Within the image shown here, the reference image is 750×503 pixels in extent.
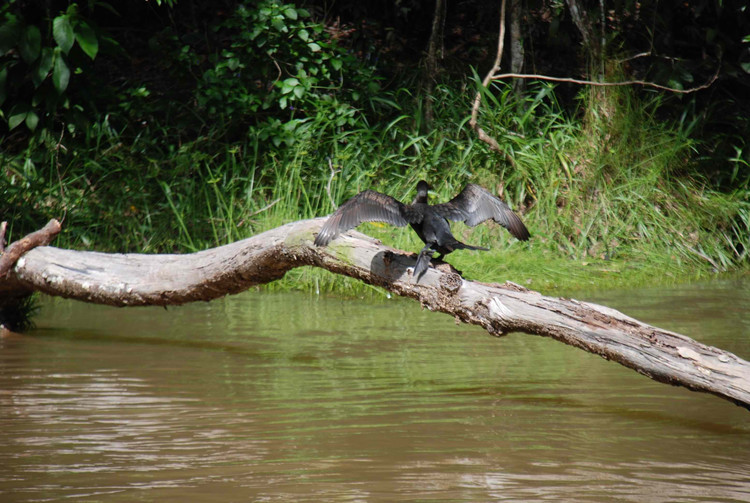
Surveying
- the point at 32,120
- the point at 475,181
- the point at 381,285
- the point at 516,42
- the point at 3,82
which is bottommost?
the point at 381,285

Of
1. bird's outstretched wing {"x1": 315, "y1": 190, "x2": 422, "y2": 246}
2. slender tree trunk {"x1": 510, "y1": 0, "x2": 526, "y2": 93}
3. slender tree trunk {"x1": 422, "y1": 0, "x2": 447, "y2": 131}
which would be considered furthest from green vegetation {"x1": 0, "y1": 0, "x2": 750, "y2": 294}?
bird's outstretched wing {"x1": 315, "y1": 190, "x2": 422, "y2": 246}

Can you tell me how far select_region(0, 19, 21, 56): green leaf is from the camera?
20.2 feet

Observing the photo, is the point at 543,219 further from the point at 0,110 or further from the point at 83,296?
the point at 0,110

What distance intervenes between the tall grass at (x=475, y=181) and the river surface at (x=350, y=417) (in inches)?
63.1

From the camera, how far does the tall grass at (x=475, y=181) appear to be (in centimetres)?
680

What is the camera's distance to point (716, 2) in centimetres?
762

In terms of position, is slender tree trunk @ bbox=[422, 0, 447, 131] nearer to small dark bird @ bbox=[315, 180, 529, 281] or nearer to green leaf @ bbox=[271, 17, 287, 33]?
green leaf @ bbox=[271, 17, 287, 33]

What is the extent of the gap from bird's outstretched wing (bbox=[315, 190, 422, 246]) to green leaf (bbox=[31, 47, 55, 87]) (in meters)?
3.76

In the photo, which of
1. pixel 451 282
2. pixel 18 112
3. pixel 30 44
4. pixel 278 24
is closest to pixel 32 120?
pixel 18 112

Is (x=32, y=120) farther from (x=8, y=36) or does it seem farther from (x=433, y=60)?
(x=433, y=60)

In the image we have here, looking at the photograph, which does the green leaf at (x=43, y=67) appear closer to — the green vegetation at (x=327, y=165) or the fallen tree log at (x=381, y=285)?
the green vegetation at (x=327, y=165)

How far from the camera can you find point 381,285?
148 inches

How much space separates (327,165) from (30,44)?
2576 mm

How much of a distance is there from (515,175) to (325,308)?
8.02 feet
